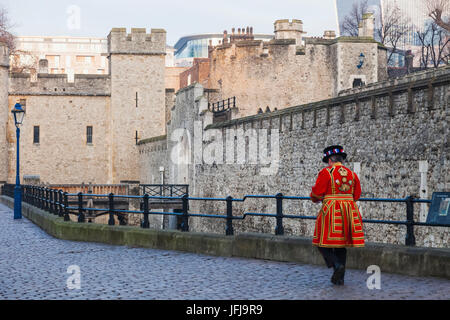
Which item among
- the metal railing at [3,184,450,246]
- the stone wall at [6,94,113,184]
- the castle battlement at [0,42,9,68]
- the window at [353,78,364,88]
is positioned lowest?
the metal railing at [3,184,450,246]

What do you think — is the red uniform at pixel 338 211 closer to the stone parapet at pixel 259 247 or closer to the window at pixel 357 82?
the stone parapet at pixel 259 247

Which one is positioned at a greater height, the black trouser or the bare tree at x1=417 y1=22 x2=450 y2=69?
the bare tree at x1=417 y1=22 x2=450 y2=69

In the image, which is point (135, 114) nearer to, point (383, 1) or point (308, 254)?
point (308, 254)

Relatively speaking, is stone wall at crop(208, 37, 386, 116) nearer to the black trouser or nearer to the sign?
the sign

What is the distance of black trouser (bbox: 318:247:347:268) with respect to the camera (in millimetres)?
8375

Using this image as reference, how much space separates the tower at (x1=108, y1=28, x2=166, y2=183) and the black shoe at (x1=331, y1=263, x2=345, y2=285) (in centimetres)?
3939

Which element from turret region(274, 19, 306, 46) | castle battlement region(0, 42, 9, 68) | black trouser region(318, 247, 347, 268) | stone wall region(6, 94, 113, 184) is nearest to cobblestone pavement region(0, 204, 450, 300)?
black trouser region(318, 247, 347, 268)

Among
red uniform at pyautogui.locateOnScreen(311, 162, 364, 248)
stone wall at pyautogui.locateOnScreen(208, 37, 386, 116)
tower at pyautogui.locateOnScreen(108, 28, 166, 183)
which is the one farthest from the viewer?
tower at pyautogui.locateOnScreen(108, 28, 166, 183)

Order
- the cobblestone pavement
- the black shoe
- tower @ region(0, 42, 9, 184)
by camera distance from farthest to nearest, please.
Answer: tower @ region(0, 42, 9, 184)
the black shoe
the cobblestone pavement

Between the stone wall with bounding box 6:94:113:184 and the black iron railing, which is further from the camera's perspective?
the stone wall with bounding box 6:94:113:184

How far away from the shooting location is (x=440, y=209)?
902cm

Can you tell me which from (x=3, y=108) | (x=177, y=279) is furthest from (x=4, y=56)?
(x=177, y=279)

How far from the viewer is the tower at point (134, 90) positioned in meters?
47.3

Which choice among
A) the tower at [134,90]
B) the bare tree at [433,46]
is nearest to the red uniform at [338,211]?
the bare tree at [433,46]
